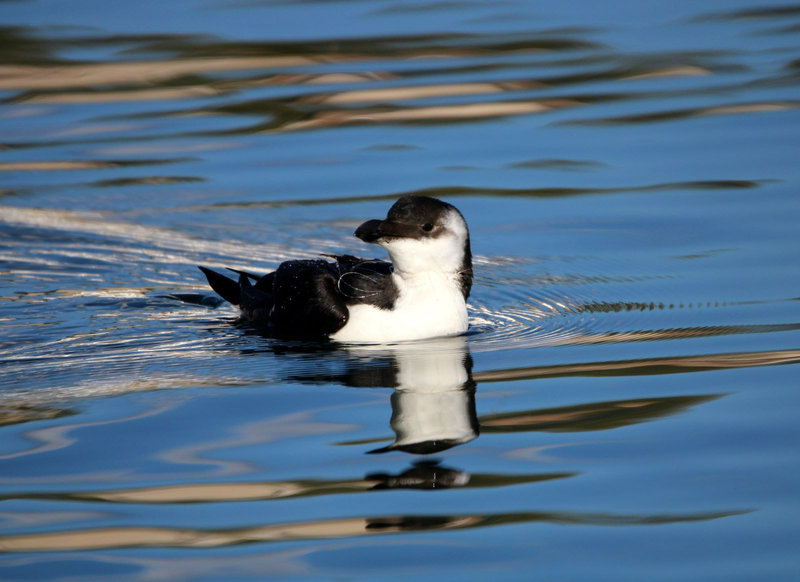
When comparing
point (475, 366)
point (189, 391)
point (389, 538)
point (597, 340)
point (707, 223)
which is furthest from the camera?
point (707, 223)

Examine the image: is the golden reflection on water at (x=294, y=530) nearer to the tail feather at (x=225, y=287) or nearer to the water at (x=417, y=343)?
the water at (x=417, y=343)

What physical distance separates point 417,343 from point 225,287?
62.6 inches


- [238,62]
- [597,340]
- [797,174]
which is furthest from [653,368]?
[238,62]

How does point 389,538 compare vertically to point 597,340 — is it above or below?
below

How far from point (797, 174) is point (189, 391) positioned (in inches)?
237

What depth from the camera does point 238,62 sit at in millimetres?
15523

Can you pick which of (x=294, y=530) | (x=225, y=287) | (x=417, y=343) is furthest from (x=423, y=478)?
(x=225, y=287)

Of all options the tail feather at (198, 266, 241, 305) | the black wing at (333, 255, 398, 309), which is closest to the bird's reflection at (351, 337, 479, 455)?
the black wing at (333, 255, 398, 309)

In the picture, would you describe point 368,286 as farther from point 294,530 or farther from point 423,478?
point 294,530

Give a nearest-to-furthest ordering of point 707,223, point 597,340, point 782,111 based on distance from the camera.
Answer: point 597,340 → point 707,223 → point 782,111

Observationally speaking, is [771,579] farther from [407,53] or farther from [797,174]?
[407,53]

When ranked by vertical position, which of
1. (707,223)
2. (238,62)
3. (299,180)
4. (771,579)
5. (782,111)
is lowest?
(771,579)

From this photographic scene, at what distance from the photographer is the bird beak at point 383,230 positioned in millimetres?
6664

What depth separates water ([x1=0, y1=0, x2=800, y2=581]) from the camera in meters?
4.45
